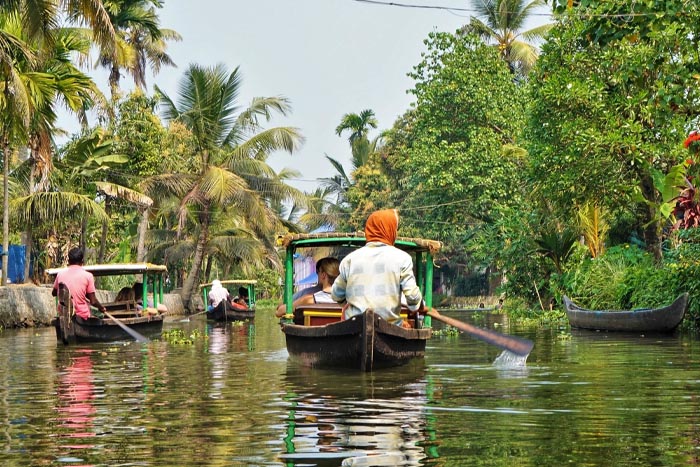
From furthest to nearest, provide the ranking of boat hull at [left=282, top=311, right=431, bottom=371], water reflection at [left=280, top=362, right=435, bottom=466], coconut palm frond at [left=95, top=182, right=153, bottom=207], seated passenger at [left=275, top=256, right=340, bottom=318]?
coconut palm frond at [left=95, top=182, right=153, bottom=207], seated passenger at [left=275, top=256, right=340, bottom=318], boat hull at [left=282, top=311, right=431, bottom=371], water reflection at [left=280, top=362, right=435, bottom=466]

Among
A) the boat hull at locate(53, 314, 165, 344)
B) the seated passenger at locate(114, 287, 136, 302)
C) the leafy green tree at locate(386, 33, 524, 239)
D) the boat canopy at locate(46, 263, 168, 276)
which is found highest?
the leafy green tree at locate(386, 33, 524, 239)

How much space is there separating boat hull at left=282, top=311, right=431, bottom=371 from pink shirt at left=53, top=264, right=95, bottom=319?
19.5ft

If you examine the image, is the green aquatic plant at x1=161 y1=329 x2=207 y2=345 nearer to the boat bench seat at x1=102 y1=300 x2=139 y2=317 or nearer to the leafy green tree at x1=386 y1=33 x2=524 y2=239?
the boat bench seat at x1=102 y1=300 x2=139 y2=317

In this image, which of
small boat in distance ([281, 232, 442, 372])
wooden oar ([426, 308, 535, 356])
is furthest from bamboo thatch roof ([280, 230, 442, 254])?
wooden oar ([426, 308, 535, 356])

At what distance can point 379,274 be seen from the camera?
383 inches

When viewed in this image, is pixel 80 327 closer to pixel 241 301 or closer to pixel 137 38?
pixel 241 301

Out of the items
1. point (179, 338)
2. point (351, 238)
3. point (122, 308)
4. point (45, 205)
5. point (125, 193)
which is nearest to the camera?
point (351, 238)

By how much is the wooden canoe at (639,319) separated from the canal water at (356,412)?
4.53 meters

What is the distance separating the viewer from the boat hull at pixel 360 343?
9.87 metres

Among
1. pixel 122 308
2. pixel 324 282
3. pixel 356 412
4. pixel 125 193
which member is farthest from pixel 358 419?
pixel 125 193

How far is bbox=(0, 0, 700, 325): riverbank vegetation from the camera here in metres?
19.3

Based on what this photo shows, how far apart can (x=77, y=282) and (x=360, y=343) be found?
7.65 metres

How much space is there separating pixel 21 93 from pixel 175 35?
26.7 meters

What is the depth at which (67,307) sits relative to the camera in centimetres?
1652
